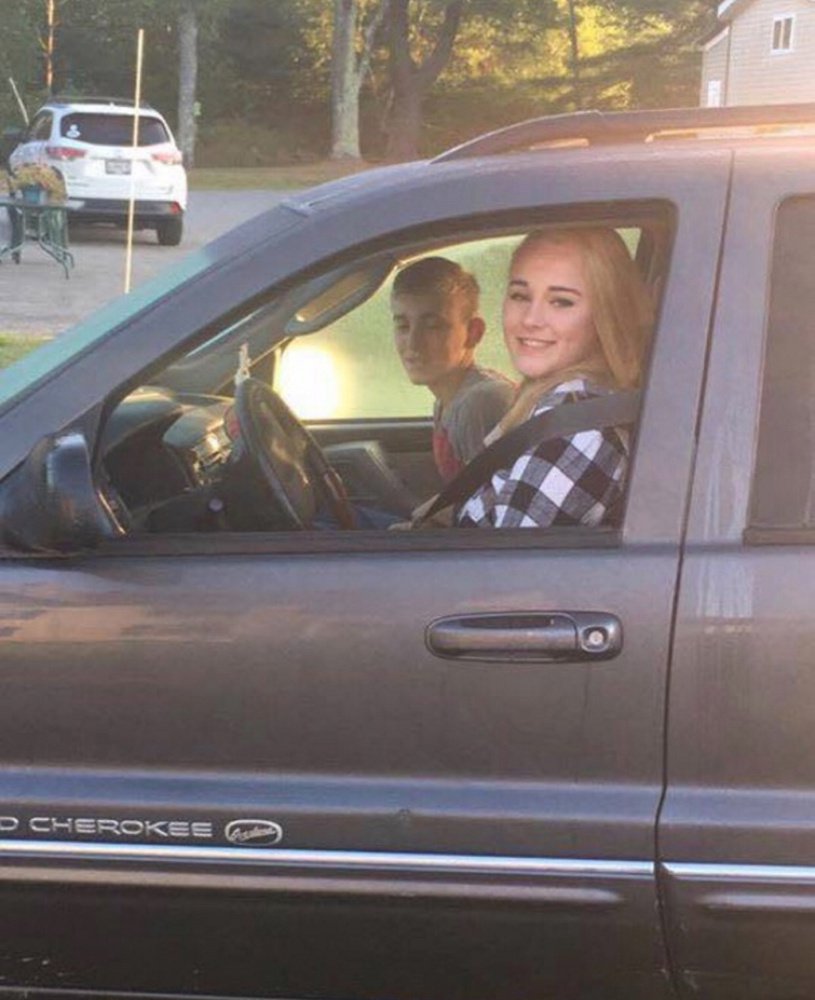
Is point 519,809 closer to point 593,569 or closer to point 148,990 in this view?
point 593,569

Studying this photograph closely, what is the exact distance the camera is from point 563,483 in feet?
8.31

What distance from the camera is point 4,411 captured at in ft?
8.23

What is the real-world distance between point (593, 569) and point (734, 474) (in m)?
0.26

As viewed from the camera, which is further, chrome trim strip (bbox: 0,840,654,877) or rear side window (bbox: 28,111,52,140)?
rear side window (bbox: 28,111,52,140)

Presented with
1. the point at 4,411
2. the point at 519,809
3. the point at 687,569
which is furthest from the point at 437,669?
the point at 4,411

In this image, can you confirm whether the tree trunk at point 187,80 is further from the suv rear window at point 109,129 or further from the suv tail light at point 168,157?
the suv tail light at point 168,157

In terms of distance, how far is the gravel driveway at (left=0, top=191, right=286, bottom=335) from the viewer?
13.8 metres

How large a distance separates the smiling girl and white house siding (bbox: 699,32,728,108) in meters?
42.3

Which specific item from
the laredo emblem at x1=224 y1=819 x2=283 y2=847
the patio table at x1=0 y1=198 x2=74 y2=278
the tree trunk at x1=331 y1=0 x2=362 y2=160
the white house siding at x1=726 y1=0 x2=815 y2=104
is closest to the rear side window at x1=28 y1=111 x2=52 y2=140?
the patio table at x1=0 y1=198 x2=74 y2=278

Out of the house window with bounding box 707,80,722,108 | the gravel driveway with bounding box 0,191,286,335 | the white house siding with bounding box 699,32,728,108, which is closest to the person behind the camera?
the gravel driveway with bounding box 0,191,286,335

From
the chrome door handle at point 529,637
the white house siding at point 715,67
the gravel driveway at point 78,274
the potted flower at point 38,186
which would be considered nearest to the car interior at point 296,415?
the chrome door handle at point 529,637

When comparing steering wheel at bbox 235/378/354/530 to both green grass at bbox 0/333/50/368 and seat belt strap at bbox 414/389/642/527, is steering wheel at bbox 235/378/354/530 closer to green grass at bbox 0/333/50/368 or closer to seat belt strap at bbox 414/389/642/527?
seat belt strap at bbox 414/389/642/527

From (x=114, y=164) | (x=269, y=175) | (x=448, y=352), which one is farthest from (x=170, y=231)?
(x=269, y=175)

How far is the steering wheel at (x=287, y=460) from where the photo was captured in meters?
2.70
